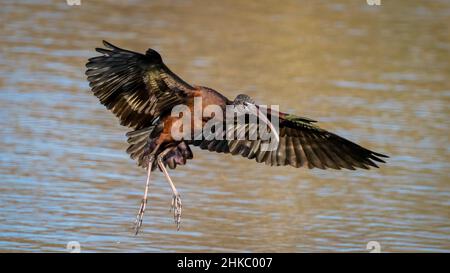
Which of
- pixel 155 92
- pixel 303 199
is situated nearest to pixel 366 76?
pixel 303 199

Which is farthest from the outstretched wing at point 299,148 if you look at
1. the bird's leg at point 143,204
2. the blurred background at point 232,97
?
the blurred background at point 232,97

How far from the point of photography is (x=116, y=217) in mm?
10719

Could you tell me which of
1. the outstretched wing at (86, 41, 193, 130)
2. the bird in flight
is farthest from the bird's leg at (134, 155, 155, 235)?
the outstretched wing at (86, 41, 193, 130)

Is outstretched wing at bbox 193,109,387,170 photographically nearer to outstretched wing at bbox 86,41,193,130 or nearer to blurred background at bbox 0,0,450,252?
outstretched wing at bbox 86,41,193,130

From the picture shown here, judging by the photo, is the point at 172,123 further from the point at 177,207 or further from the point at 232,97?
the point at 232,97

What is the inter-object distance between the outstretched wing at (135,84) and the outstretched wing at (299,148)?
2.39 feet

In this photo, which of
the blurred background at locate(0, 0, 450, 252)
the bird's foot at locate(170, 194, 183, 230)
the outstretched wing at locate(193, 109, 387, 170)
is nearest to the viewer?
the bird's foot at locate(170, 194, 183, 230)

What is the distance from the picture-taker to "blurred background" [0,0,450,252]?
10555 millimetres

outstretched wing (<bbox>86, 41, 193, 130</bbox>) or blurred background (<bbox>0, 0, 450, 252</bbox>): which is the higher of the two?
outstretched wing (<bbox>86, 41, 193, 130</bbox>)

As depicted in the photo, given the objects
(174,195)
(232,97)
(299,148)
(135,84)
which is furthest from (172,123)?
(232,97)

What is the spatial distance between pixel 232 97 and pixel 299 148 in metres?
4.49

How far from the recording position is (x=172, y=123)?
30.6 feet

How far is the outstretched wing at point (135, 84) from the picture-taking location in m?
9.01

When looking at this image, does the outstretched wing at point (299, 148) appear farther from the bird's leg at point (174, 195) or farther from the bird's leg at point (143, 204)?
the bird's leg at point (143, 204)
